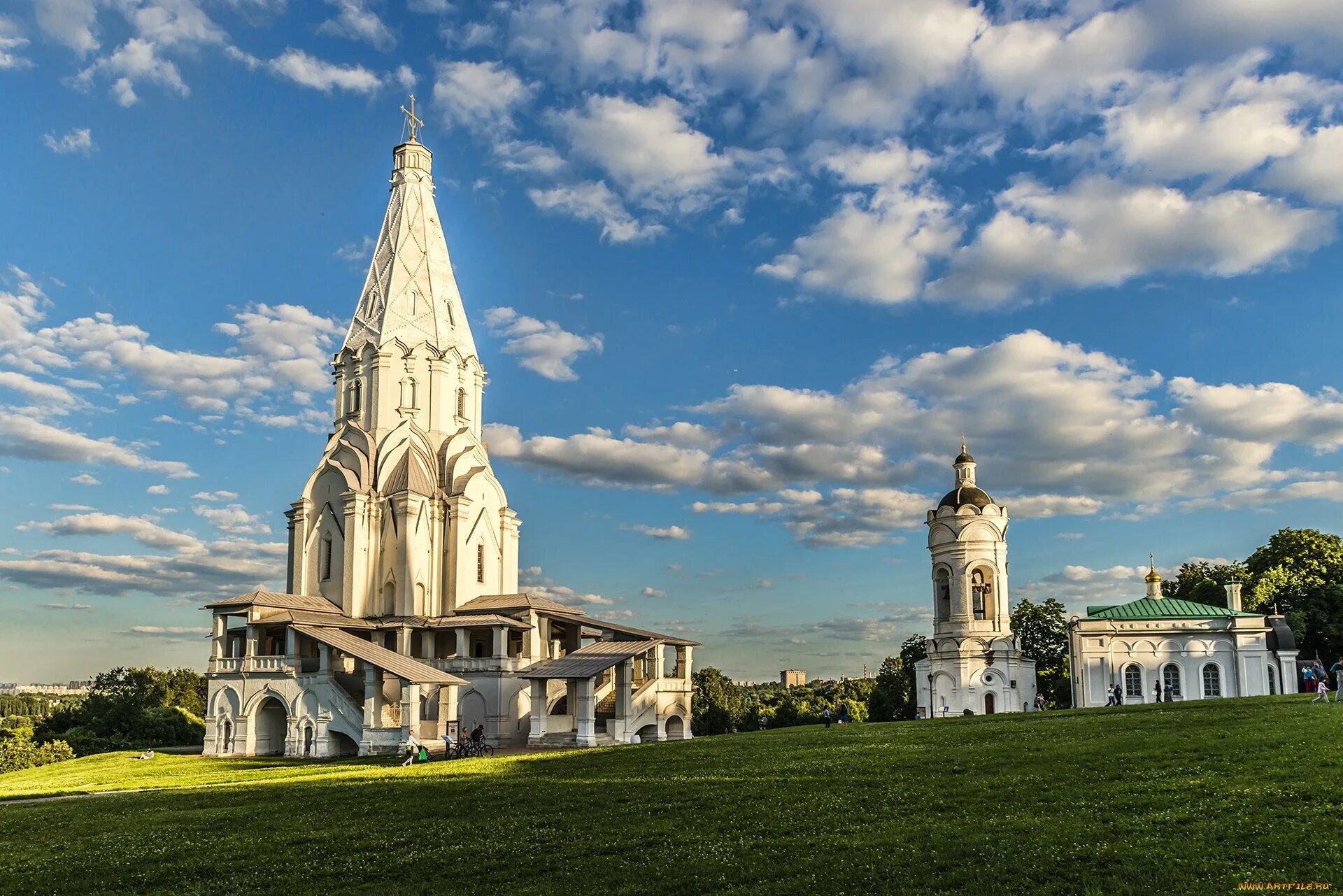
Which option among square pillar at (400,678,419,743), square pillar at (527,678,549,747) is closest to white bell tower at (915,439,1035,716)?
square pillar at (527,678,549,747)

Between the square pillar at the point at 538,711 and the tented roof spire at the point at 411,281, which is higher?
the tented roof spire at the point at 411,281

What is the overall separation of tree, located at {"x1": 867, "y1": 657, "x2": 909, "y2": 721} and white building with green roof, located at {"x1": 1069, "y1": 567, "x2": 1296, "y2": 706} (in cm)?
1305

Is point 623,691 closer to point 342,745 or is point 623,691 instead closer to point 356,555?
point 342,745

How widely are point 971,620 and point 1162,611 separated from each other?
29.3 feet

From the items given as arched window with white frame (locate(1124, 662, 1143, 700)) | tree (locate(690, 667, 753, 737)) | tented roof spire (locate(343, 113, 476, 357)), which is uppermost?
tented roof spire (locate(343, 113, 476, 357))

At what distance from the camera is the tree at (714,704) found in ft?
233

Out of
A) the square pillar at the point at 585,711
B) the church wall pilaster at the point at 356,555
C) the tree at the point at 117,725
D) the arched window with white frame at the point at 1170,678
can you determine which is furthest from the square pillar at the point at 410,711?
the arched window with white frame at the point at 1170,678

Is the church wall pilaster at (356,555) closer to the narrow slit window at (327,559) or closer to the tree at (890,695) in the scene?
the narrow slit window at (327,559)

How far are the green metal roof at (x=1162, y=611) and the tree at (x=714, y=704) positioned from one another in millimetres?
24405

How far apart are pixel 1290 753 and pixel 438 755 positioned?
25.5 meters

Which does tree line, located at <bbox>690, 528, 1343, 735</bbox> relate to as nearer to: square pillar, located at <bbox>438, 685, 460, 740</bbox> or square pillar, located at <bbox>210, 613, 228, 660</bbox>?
square pillar, located at <bbox>438, 685, 460, 740</bbox>

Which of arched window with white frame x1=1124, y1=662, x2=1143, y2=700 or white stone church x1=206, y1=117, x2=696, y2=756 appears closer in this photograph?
white stone church x1=206, y1=117, x2=696, y2=756

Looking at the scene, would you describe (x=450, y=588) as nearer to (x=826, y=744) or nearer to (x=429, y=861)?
(x=826, y=744)

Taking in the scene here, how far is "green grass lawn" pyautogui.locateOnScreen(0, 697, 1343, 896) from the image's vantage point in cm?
1115
